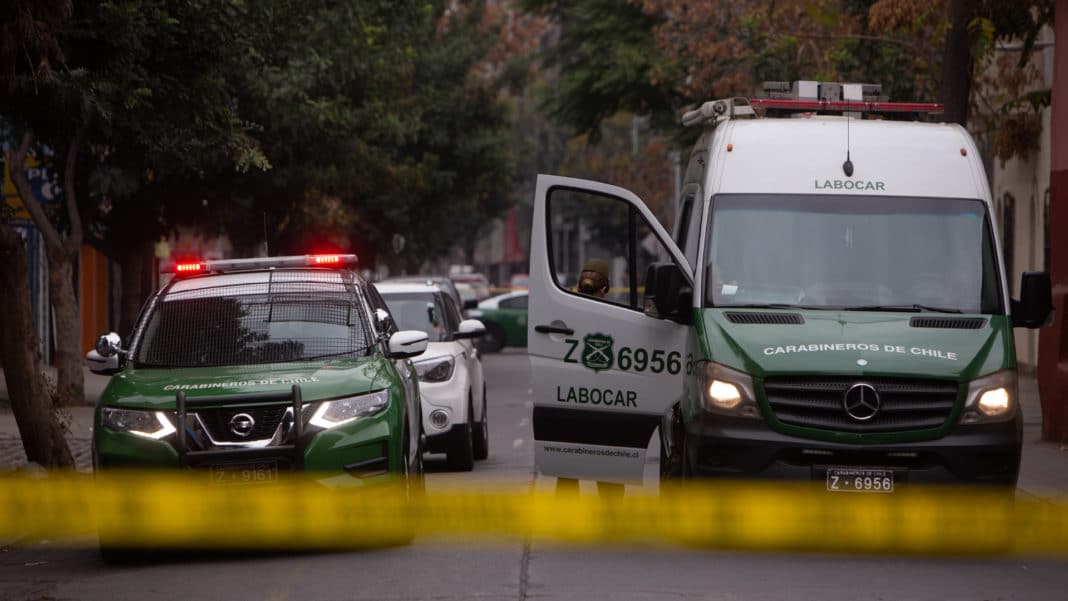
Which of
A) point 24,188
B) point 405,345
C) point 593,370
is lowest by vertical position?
point 593,370

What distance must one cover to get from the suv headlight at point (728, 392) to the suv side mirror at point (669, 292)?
65 centimetres

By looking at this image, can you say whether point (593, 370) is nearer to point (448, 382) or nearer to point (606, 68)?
point (448, 382)

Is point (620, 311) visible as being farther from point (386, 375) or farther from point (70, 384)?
point (70, 384)

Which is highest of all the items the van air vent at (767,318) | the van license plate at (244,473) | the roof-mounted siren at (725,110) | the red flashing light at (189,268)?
the roof-mounted siren at (725,110)

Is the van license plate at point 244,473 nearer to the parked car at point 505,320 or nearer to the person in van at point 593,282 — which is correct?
the person in van at point 593,282

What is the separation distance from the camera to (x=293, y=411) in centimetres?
1028

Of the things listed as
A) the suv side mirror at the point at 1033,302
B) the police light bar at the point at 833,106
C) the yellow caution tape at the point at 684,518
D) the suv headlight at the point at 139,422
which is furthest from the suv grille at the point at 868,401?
the suv headlight at the point at 139,422

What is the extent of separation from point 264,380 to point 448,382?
5.09 meters

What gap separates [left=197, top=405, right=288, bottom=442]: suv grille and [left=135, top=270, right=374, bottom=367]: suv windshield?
879 mm

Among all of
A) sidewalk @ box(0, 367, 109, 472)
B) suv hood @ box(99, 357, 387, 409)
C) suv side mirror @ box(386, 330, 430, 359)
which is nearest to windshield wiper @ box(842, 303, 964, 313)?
suv side mirror @ box(386, 330, 430, 359)

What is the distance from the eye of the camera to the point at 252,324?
11.5 m

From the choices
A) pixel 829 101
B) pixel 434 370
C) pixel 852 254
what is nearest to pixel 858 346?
pixel 852 254

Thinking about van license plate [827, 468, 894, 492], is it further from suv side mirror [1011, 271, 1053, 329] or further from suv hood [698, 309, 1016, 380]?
suv side mirror [1011, 271, 1053, 329]

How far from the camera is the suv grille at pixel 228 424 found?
10281 millimetres
